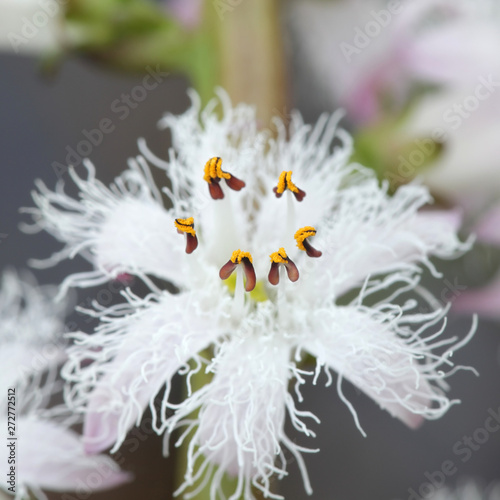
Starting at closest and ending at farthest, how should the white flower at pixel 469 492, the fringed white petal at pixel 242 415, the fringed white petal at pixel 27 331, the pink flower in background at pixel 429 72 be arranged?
1. the fringed white petal at pixel 242 415
2. the fringed white petal at pixel 27 331
3. the pink flower in background at pixel 429 72
4. the white flower at pixel 469 492

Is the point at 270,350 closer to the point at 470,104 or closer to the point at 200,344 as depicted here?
the point at 200,344

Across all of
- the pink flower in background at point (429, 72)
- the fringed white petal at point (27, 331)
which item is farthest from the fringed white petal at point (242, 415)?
the pink flower in background at point (429, 72)

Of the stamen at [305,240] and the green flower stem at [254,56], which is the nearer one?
the stamen at [305,240]

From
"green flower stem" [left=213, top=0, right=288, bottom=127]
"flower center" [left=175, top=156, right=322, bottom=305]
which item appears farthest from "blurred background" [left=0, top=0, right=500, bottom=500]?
"flower center" [left=175, top=156, right=322, bottom=305]

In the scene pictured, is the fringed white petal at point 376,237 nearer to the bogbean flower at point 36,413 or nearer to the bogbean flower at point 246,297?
the bogbean flower at point 246,297

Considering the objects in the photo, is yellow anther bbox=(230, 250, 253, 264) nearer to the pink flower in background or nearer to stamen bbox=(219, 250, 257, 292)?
stamen bbox=(219, 250, 257, 292)

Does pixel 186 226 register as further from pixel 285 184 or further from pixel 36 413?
pixel 36 413
